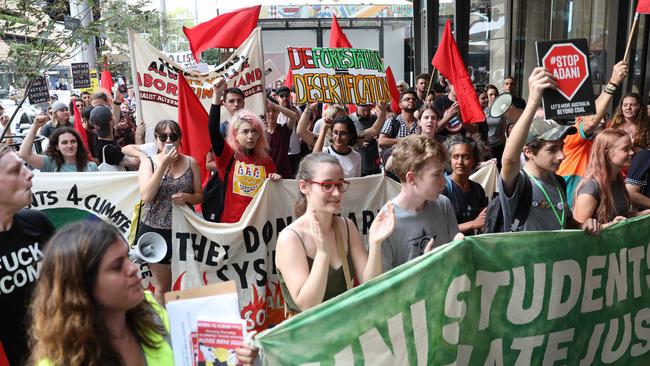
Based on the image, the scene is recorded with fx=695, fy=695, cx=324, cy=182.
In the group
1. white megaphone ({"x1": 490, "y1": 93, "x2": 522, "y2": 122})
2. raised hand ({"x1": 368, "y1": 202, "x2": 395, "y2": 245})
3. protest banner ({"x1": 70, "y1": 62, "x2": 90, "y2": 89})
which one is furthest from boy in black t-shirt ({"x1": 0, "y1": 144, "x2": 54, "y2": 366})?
protest banner ({"x1": 70, "y1": 62, "x2": 90, "y2": 89})

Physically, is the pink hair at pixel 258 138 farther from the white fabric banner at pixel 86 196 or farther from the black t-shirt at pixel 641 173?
the black t-shirt at pixel 641 173

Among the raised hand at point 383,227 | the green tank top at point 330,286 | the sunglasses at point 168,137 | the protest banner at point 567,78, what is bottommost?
the green tank top at point 330,286

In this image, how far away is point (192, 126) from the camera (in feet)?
22.5

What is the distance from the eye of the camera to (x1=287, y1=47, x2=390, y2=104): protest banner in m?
8.37

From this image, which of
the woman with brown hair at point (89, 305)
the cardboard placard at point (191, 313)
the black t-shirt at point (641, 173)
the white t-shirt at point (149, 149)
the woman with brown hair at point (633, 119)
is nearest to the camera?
the woman with brown hair at point (89, 305)

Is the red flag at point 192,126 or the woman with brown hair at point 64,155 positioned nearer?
the woman with brown hair at point 64,155

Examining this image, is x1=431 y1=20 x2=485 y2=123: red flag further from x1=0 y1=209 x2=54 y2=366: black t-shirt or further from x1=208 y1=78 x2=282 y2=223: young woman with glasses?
x1=0 y1=209 x2=54 y2=366: black t-shirt

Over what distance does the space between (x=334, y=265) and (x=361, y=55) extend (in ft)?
19.6

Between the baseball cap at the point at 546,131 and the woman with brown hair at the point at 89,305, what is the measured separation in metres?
2.71

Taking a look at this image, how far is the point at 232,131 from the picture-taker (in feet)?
18.7

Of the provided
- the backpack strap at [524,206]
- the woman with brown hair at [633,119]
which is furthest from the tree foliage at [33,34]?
the woman with brown hair at [633,119]

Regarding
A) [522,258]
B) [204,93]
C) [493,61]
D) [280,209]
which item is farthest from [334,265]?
[493,61]

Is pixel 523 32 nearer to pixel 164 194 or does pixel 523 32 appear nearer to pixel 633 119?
pixel 633 119

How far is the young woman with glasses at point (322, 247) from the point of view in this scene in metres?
3.12
